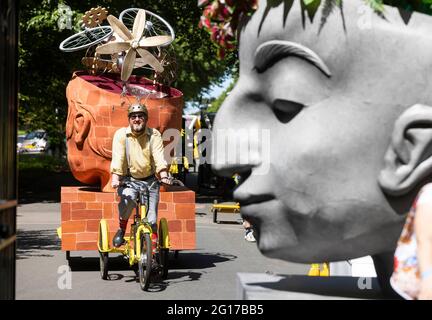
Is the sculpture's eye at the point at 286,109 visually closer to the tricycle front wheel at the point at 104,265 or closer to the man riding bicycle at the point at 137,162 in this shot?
the man riding bicycle at the point at 137,162

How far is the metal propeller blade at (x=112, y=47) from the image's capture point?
33.5 feet

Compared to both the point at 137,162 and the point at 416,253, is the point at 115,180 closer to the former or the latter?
the point at 137,162

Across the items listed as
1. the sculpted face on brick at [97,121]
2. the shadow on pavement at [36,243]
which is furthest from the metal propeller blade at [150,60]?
the shadow on pavement at [36,243]

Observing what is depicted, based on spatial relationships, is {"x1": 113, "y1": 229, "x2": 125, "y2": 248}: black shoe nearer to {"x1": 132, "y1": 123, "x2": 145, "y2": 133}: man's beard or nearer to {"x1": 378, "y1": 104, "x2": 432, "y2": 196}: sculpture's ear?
{"x1": 132, "y1": 123, "x2": 145, "y2": 133}: man's beard

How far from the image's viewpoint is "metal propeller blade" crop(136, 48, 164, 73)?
10.4 m

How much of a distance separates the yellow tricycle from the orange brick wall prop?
0.56 metres

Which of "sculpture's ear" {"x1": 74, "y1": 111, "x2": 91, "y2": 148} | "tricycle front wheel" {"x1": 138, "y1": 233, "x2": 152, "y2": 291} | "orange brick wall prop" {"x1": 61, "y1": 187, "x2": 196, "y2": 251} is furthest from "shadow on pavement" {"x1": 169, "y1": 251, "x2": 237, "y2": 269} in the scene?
"sculpture's ear" {"x1": 74, "y1": 111, "x2": 91, "y2": 148}

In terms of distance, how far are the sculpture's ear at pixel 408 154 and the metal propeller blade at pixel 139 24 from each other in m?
7.17

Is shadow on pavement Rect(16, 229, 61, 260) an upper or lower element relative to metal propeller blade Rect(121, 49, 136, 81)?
lower

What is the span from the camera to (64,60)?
23234 millimetres

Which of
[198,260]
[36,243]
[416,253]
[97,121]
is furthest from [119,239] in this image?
[416,253]

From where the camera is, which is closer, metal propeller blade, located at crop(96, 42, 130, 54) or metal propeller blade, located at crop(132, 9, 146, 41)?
metal propeller blade, located at crop(96, 42, 130, 54)

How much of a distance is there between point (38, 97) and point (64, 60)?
3.46 metres
